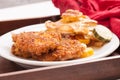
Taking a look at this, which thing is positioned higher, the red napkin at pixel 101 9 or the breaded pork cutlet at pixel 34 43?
the breaded pork cutlet at pixel 34 43

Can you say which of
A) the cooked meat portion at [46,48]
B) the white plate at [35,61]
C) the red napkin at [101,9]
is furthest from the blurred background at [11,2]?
the cooked meat portion at [46,48]

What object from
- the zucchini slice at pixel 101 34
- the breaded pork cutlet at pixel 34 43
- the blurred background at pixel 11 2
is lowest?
the blurred background at pixel 11 2

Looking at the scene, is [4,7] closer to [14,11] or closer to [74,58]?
[14,11]

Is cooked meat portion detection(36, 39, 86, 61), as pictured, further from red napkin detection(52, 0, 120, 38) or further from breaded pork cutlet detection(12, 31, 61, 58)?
red napkin detection(52, 0, 120, 38)

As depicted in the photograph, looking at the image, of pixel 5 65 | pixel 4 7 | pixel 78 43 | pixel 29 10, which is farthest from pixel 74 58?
pixel 4 7

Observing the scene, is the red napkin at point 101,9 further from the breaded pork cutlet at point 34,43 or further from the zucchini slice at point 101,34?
the breaded pork cutlet at point 34,43

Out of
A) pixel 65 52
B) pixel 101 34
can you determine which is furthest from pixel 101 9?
pixel 65 52

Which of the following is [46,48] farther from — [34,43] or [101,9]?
[101,9]
